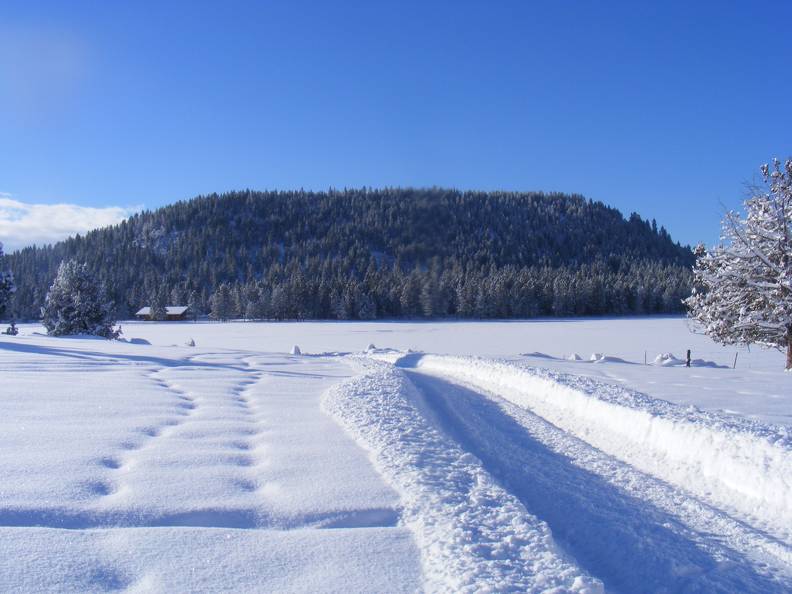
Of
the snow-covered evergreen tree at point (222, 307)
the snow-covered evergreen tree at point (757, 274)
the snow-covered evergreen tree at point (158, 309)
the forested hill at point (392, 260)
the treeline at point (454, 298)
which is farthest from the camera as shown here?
the snow-covered evergreen tree at point (158, 309)

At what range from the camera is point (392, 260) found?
158m

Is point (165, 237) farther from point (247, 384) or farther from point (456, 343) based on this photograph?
point (247, 384)

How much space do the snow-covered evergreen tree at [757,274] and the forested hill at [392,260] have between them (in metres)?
77.3

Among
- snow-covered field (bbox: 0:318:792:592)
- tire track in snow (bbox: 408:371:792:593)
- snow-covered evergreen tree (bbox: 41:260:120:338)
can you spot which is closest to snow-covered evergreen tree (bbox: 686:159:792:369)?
snow-covered field (bbox: 0:318:792:592)

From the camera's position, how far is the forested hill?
104 meters

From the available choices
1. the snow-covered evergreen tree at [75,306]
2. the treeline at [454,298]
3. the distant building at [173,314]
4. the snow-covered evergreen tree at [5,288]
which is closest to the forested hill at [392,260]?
the treeline at [454,298]

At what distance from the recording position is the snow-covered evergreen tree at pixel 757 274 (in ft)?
65.7

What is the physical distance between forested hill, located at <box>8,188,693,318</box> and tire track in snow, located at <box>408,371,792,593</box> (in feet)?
302

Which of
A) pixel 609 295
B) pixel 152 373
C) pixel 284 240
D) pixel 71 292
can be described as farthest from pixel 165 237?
pixel 152 373

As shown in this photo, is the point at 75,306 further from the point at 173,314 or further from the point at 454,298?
the point at 173,314

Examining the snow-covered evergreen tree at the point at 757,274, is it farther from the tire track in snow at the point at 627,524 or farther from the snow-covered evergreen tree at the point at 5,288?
the snow-covered evergreen tree at the point at 5,288

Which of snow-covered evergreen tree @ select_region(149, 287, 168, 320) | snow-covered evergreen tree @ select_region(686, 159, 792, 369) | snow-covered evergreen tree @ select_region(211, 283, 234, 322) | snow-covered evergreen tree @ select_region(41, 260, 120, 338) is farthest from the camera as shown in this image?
snow-covered evergreen tree @ select_region(149, 287, 168, 320)

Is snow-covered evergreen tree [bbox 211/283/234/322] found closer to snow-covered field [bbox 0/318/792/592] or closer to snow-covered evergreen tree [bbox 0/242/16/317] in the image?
snow-covered evergreen tree [bbox 0/242/16/317]

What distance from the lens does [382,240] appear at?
16988 centimetres
